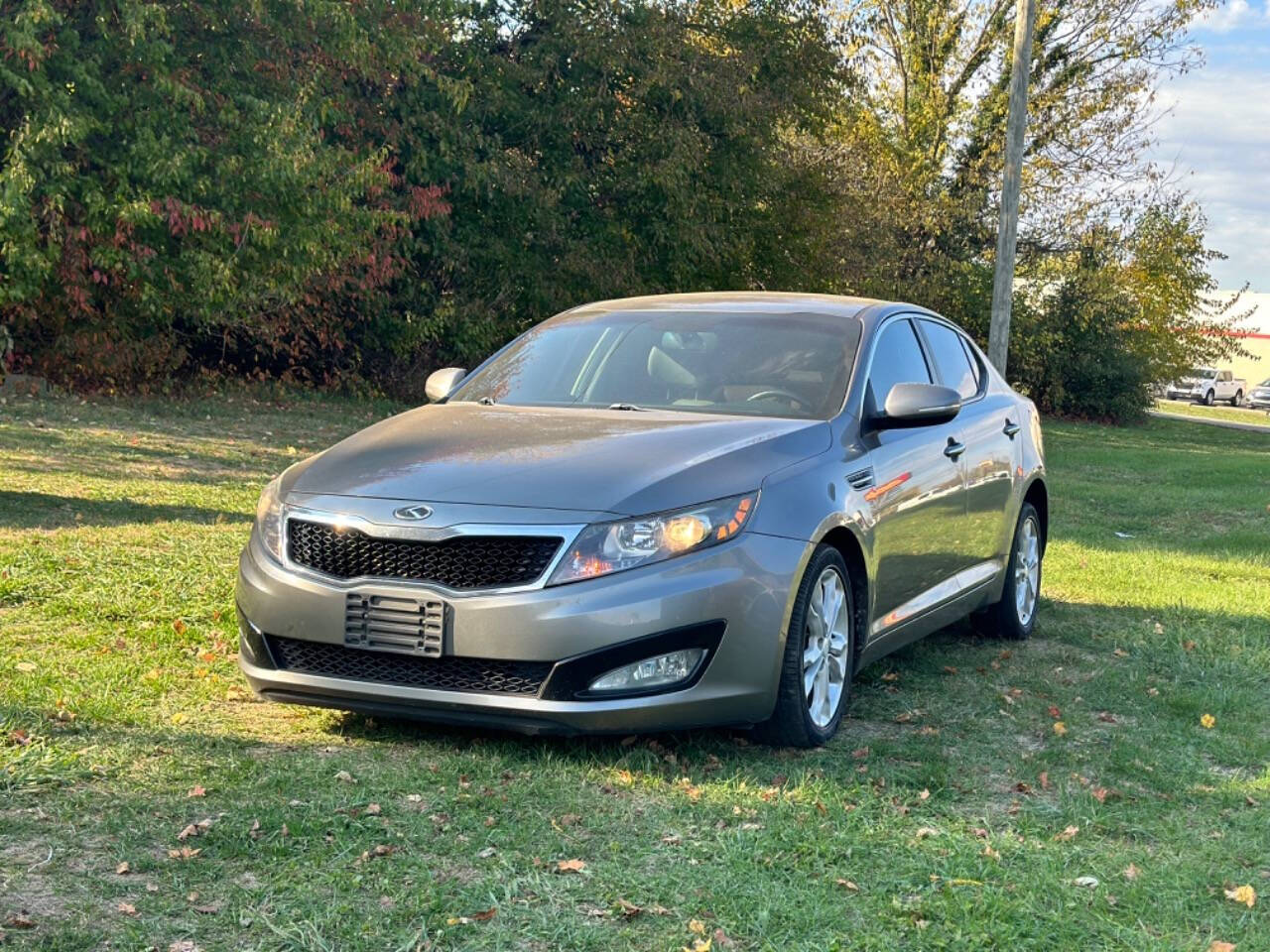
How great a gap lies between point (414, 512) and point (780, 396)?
70.7 inches

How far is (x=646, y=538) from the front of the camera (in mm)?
4875

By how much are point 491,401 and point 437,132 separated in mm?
16519

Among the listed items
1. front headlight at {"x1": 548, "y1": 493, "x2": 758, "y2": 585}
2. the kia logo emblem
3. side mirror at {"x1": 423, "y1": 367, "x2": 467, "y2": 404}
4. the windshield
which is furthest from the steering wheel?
the kia logo emblem

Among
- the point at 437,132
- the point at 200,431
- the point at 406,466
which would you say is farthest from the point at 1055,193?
the point at 406,466

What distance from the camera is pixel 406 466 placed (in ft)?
17.2

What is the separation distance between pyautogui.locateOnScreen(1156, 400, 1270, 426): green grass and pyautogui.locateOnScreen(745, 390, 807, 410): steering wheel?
1554 inches

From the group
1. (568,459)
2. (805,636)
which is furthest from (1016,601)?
(568,459)

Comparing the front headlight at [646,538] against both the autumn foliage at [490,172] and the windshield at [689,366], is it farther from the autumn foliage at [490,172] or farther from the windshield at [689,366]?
the autumn foliage at [490,172]

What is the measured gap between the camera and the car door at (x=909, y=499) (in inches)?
235

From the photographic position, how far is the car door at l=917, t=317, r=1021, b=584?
7090 mm

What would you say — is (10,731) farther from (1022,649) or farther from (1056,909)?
(1022,649)

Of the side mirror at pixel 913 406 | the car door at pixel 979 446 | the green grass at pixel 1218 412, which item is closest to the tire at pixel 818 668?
the side mirror at pixel 913 406

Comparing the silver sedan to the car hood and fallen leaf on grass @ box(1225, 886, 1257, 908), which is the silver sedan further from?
fallen leaf on grass @ box(1225, 886, 1257, 908)

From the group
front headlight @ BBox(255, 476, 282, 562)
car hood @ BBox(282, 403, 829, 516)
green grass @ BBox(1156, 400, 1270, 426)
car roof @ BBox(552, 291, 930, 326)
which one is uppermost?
car roof @ BBox(552, 291, 930, 326)
